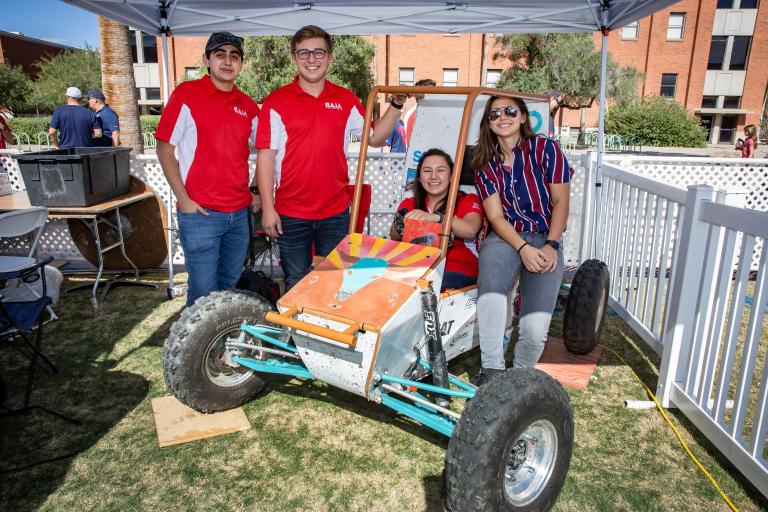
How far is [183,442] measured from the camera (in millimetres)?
3123

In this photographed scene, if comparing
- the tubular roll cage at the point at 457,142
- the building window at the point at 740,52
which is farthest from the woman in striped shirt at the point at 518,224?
the building window at the point at 740,52

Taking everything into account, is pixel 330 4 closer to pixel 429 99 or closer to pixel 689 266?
pixel 429 99

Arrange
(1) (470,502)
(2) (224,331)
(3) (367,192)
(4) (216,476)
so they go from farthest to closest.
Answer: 1. (3) (367,192)
2. (2) (224,331)
3. (4) (216,476)
4. (1) (470,502)

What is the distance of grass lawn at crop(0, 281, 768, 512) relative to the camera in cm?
268

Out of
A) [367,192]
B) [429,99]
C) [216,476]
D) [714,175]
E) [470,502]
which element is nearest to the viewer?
[470,502]

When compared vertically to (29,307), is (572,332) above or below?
below

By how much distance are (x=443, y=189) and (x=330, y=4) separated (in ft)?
8.86

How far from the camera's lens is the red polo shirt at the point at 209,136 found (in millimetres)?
3424

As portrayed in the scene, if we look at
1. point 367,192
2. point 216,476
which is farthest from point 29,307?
point 367,192

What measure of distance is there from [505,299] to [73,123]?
22.8ft

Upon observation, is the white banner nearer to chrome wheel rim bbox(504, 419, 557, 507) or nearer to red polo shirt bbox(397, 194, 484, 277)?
red polo shirt bbox(397, 194, 484, 277)

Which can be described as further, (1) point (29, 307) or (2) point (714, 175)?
(2) point (714, 175)

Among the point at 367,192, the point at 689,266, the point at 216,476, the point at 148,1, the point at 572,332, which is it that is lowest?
the point at 216,476

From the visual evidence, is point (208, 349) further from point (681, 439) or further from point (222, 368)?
point (681, 439)
